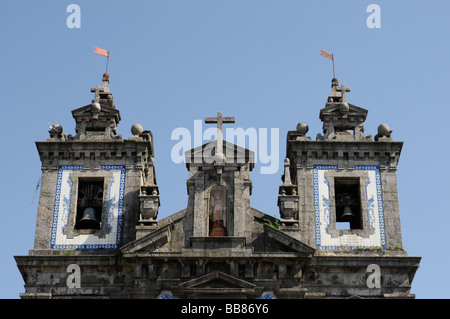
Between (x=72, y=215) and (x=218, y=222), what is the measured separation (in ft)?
19.0

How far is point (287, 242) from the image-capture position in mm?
39875

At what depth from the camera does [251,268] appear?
129ft

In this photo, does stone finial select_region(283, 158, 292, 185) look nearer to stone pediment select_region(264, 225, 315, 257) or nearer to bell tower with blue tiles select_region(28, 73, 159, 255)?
stone pediment select_region(264, 225, 315, 257)

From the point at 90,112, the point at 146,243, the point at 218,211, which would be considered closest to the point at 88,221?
the point at 146,243

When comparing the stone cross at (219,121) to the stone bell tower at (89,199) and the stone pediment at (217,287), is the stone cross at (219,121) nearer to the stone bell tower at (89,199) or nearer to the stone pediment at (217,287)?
the stone bell tower at (89,199)

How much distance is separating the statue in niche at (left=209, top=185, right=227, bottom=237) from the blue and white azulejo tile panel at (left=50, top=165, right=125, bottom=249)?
3649 millimetres

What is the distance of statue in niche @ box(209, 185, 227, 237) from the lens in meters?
40.7

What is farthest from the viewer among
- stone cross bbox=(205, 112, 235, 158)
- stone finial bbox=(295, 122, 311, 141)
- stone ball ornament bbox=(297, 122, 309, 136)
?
stone ball ornament bbox=(297, 122, 309, 136)

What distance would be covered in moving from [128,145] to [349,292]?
10597mm

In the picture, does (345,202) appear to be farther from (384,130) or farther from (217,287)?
(217,287)

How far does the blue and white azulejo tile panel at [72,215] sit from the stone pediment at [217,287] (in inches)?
160

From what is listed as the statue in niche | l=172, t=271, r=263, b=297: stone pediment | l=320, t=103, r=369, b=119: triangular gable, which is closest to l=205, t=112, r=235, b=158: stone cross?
the statue in niche
